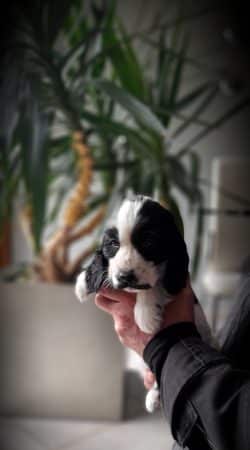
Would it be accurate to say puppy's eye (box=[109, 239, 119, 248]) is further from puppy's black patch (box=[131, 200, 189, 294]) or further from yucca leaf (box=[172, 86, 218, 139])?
yucca leaf (box=[172, 86, 218, 139])

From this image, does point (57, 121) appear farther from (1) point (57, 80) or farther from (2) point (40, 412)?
(2) point (40, 412)

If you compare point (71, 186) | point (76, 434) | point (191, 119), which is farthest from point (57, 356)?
point (191, 119)

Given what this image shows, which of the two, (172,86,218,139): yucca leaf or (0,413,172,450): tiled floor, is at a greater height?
(172,86,218,139): yucca leaf

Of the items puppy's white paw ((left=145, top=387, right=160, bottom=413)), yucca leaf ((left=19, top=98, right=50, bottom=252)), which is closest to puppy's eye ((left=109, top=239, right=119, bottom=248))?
puppy's white paw ((left=145, top=387, right=160, bottom=413))

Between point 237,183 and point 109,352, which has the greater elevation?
point 237,183

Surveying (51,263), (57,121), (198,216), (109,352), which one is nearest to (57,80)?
(57,121)
